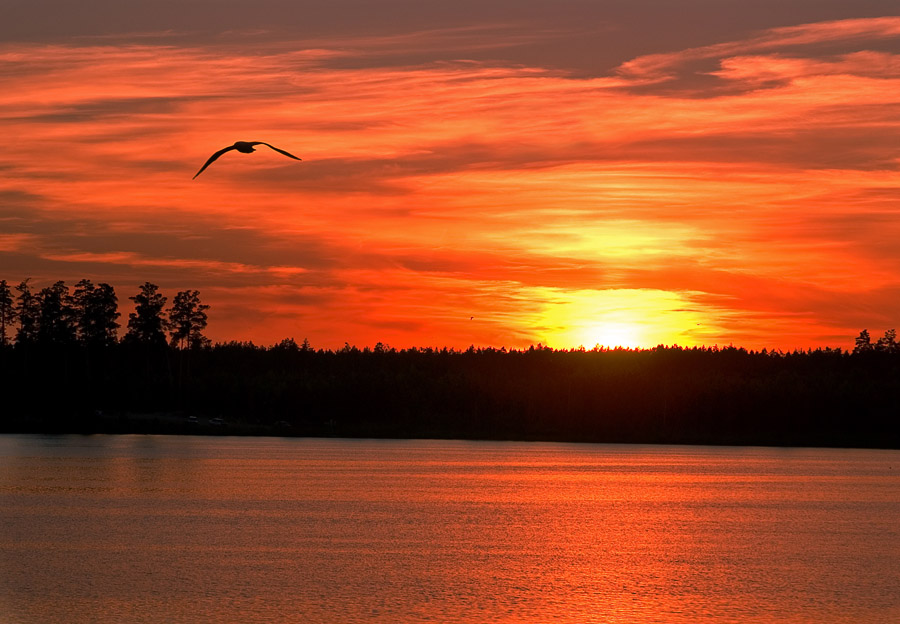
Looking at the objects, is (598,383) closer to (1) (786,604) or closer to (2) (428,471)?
(2) (428,471)

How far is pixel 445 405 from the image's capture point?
629 feet

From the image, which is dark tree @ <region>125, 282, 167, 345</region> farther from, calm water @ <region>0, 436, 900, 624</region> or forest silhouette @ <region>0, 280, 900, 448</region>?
calm water @ <region>0, 436, 900, 624</region>

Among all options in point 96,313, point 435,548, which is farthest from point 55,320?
point 435,548

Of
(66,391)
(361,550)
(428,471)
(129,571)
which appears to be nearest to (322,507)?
(361,550)

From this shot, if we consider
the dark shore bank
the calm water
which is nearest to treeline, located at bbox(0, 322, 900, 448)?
the dark shore bank

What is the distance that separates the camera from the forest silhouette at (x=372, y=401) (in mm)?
170750

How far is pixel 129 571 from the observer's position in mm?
36219

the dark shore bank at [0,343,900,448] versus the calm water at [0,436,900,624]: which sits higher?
the dark shore bank at [0,343,900,448]

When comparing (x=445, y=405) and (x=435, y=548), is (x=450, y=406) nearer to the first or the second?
(x=445, y=405)

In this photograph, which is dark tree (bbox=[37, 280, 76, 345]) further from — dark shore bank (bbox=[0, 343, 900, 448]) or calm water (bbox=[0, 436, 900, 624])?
calm water (bbox=[0, 436, 900, 624])

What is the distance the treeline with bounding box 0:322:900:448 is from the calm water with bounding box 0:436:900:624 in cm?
9091

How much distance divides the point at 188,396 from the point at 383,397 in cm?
2949

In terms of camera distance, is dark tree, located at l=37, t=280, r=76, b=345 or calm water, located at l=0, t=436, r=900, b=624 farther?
dark tree, located at l=37, t=280, r=76, b=345

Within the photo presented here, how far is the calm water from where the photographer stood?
3158 centimetres
